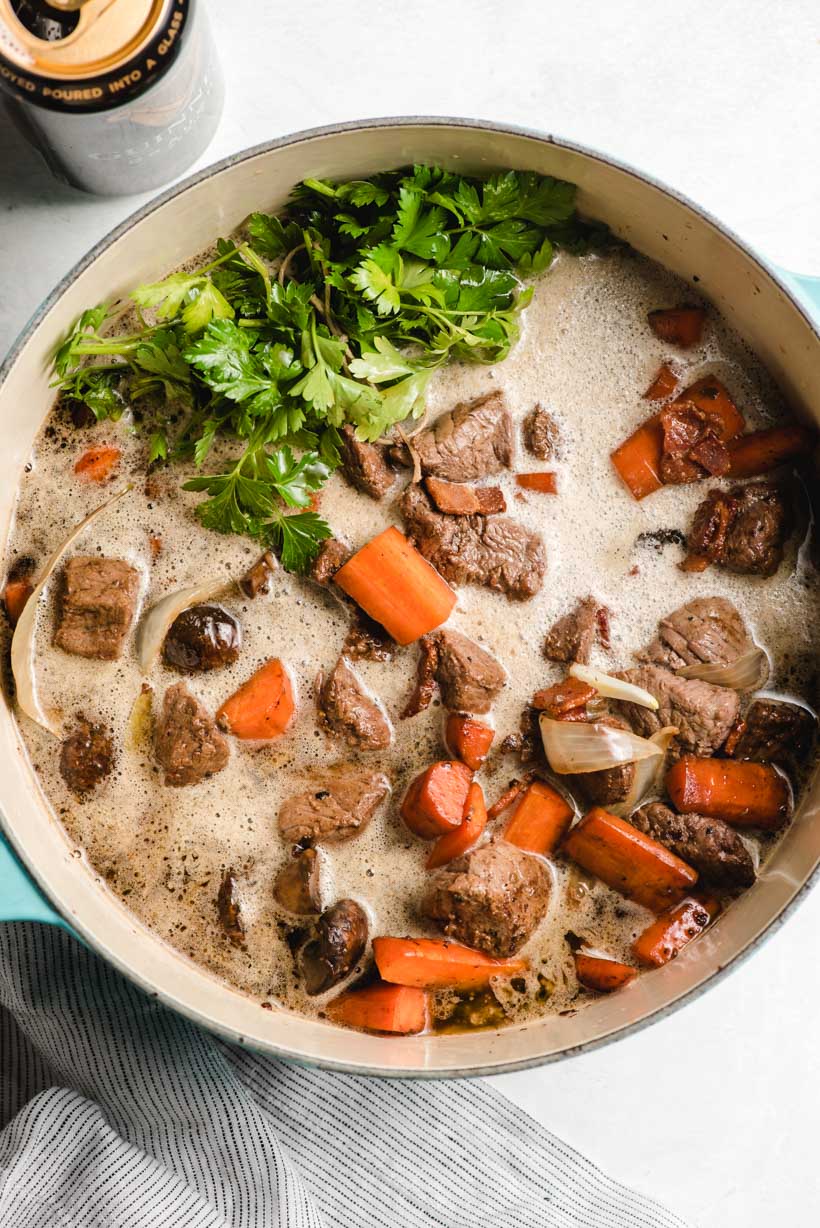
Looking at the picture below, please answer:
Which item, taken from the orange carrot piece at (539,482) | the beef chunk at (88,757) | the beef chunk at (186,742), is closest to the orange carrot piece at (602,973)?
the beef chunk at (186,742)

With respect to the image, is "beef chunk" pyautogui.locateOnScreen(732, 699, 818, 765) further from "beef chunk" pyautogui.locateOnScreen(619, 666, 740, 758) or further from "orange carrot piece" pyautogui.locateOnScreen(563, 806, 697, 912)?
"orange carrot piece" pyautogui.locateOnScreen(563, 806, 697, 912)

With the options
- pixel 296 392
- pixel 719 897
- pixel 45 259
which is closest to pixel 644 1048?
pixel 719 897

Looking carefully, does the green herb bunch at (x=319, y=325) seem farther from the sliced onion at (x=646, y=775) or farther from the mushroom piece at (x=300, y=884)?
the sliced onion at (x=646, y=775)

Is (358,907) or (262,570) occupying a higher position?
(262,570)

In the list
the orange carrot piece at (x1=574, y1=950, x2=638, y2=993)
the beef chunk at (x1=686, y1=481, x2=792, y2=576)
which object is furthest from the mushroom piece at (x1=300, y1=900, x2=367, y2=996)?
the beef chunk at (x1=686, y1=481, x2=792, y2=576)

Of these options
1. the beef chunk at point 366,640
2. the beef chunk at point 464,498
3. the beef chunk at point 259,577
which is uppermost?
the beef chunk at point 464,498

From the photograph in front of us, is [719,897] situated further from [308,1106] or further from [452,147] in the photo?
[452,147]

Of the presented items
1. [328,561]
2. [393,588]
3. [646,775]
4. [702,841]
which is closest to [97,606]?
[328,561]
